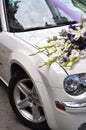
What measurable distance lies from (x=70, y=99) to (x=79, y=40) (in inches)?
25.8

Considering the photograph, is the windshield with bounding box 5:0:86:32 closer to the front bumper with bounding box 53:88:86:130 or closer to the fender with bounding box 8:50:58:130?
the fender with bounding box 8:50:58:130

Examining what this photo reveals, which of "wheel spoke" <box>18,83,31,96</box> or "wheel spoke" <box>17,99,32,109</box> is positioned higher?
"wheel spoke" <box>18,83,31,96</box>

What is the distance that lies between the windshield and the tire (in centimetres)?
75

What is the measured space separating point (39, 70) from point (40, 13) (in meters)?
1.23

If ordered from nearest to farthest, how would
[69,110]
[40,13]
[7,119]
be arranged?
[69,110], [7,119], [40,13]

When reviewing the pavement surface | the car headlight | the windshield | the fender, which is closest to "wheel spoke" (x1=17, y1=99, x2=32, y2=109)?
the pavement surface

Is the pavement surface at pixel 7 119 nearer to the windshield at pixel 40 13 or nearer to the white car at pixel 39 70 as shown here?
the white car at pixel 39 70

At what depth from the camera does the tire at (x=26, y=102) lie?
3.92 metres

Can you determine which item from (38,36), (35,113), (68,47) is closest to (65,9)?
(38,36)

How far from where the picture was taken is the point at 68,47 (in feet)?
11.5

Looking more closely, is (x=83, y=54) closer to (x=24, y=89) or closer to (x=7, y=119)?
(x=24, y=89)

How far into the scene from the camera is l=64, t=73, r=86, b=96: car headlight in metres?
3.31


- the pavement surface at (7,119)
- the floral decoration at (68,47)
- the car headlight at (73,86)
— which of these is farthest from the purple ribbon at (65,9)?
the pavement surface at (7,119)

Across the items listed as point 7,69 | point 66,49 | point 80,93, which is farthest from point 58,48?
point 7,69
